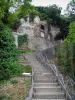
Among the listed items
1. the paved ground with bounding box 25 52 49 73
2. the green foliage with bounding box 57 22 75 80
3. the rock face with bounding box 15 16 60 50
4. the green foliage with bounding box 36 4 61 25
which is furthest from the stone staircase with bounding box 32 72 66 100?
the green foliage with bounding box 36 4 61 25

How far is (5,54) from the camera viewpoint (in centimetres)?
1986

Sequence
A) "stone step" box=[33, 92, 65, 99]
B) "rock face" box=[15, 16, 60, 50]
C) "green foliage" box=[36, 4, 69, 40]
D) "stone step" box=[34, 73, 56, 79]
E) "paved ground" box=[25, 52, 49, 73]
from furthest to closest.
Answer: "green foliage" box=[36, 4, 69, 40], "rock face" box=[15, 16, 60, 50], "paved ground" box=[25, 52, 49, 73], "stone step" box=[34, 73, 56, 79], "stone step" box=[33, 92, 65, 99]

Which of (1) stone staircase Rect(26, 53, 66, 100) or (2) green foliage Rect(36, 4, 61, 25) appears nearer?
(1) stone staircase Rect(26, 53, 66, 100)

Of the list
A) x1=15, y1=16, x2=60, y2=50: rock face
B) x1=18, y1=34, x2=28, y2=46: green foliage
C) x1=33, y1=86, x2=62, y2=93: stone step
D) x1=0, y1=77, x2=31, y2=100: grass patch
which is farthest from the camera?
x1=15, y1=16, x2=60, y2=50: rock face

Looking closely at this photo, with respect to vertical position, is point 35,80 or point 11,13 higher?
point 11,13

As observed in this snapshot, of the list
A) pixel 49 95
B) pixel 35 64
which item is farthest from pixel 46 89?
pixel 35 64

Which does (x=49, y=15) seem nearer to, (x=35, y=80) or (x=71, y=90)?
(x=35, y=80)

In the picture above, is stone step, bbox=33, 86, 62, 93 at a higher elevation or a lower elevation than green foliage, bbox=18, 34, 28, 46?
higher

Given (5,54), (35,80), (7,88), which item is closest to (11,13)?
(5,54)

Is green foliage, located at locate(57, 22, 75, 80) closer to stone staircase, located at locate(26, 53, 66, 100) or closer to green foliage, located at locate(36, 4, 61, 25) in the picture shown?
stone staircase, located at locate(26, 53, 66, 100)

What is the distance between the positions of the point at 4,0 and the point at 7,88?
615 centimetres

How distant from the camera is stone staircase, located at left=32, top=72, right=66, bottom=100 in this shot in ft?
46.6

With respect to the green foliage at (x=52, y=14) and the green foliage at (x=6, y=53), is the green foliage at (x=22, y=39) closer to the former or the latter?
the green foliage at (x=52, y=14)

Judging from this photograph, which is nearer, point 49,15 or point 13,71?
point 13,71
